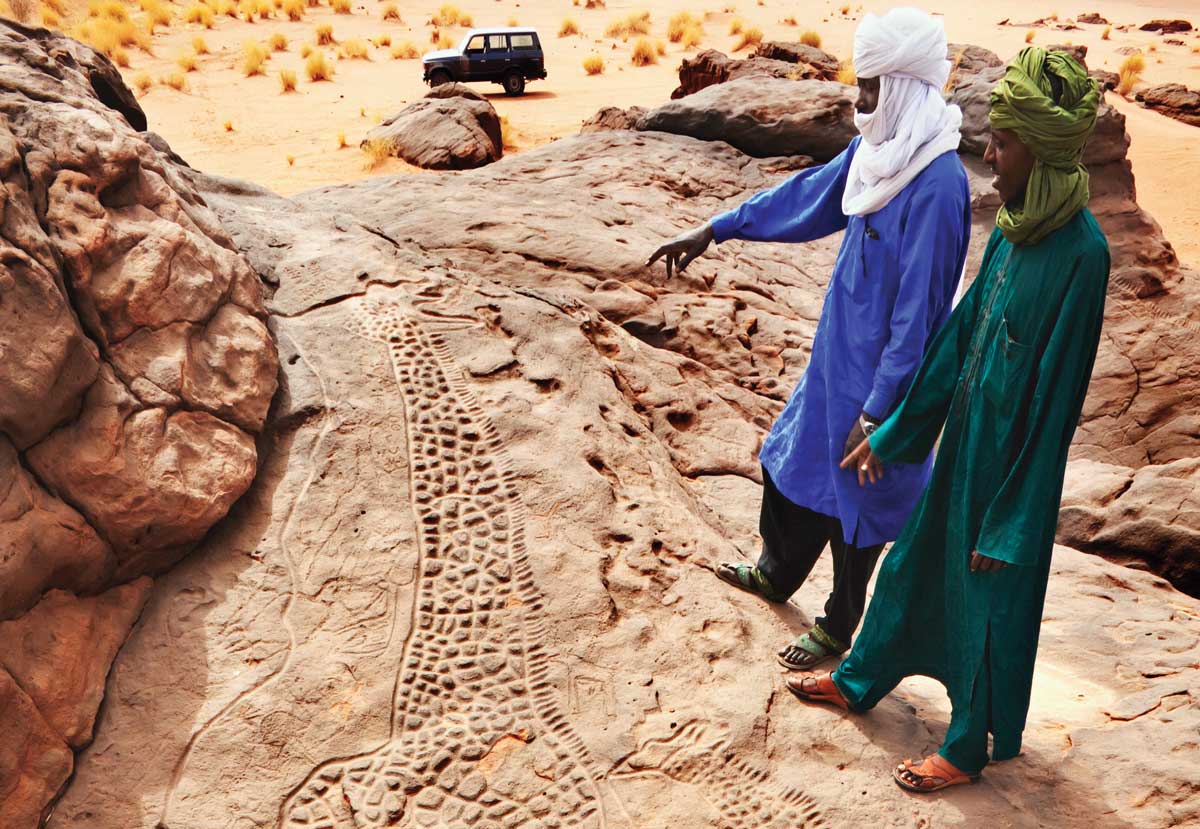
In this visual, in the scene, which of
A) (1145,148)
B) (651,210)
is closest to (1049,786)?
(651,210)

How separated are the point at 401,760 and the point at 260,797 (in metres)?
0.36

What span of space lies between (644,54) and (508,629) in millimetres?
17380

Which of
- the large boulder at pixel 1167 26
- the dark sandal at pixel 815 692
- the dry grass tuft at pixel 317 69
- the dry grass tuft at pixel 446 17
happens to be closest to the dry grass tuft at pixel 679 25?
the dry grass tuft at pixel 446 17

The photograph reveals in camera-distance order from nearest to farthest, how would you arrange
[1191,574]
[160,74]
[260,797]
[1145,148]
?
[260,797], [1191,574], [1145,148], [160,74]

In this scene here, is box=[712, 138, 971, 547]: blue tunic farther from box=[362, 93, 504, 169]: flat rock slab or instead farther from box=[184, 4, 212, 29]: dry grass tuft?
box=[184, 4, 212, 29]: dry grass tuft

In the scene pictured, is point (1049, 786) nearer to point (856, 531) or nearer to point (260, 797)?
point (856, 531)

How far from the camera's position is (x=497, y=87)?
16891 mm

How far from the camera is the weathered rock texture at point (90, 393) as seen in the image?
2551mm

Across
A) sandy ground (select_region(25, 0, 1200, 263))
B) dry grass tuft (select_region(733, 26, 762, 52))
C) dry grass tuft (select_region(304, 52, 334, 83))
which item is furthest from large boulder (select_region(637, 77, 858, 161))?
dry grass tuft (select_region(733, 26, 762, 52))

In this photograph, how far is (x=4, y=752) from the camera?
2383 millimetres

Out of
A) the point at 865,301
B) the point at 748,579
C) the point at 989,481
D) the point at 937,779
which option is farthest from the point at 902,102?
the point at 937,779

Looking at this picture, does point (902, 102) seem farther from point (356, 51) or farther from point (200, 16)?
point (200, 16)

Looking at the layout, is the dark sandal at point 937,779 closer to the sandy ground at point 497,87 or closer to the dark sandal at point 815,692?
the dark sandal at point 815,692

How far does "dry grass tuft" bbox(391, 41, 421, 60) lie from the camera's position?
1822cm
